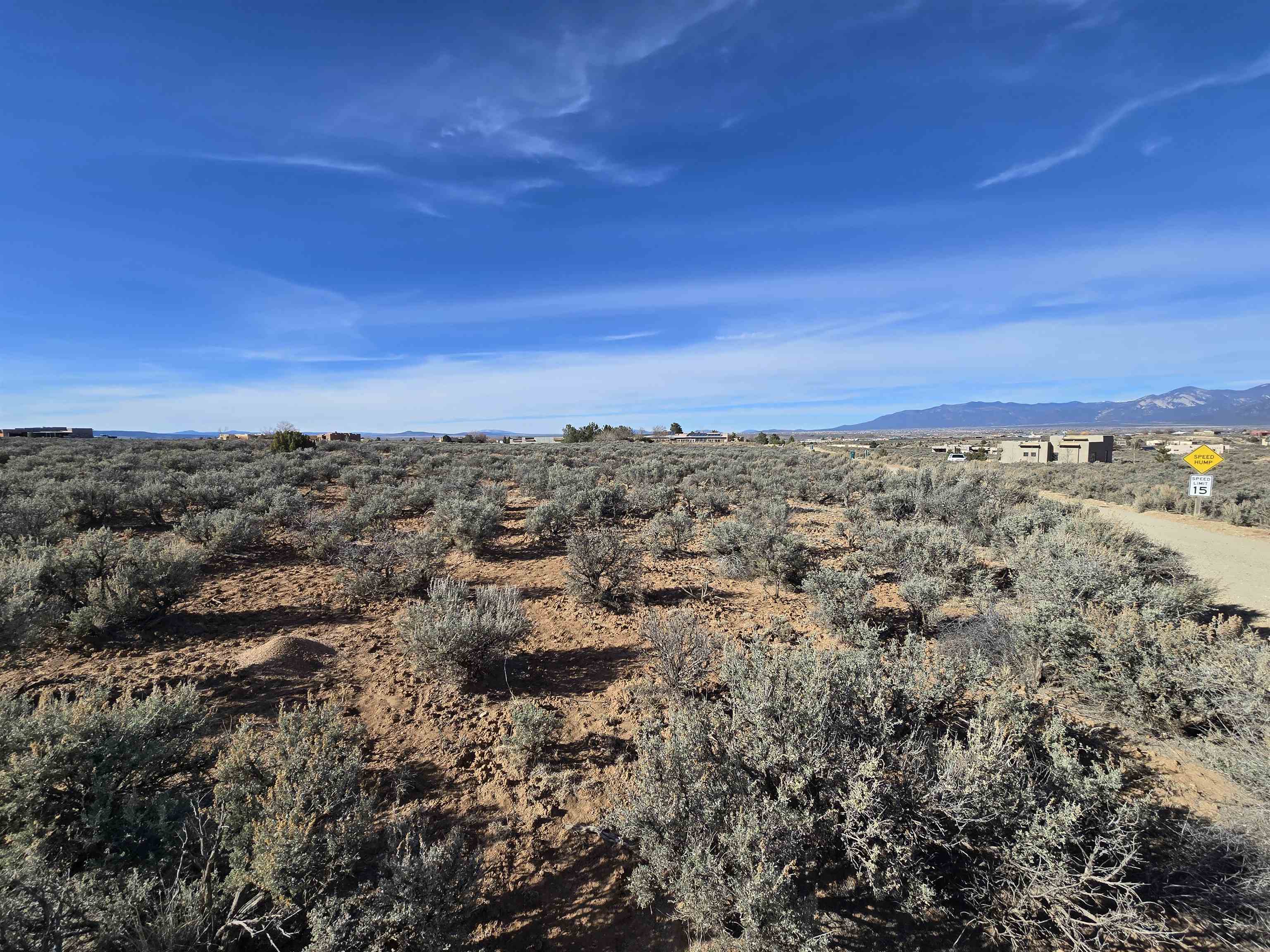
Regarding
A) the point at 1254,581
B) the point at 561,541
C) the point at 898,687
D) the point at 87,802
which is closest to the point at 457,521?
the point at 561,541

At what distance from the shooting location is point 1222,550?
10.8 m

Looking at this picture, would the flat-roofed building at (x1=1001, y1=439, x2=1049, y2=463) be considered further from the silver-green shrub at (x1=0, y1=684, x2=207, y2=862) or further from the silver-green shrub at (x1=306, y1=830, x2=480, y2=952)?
the silver-green shrub at (x1=0, y1=684, x2=207, y2=862)

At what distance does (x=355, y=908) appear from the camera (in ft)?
Answer: 7.73

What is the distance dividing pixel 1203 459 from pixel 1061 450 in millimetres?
27079

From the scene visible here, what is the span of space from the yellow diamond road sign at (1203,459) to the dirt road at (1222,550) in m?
1.79

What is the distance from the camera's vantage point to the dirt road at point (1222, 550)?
7.46 m

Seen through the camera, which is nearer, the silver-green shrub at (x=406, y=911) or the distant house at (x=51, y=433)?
the silver-green shrub at (x=406, y=911)

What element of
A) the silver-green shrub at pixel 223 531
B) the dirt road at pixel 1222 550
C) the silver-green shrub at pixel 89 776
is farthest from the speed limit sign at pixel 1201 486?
the silver-green shrub at pixel 223 531

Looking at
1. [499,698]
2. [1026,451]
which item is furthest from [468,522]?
[1026,451]

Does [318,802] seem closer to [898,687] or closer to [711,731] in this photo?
[711,731]

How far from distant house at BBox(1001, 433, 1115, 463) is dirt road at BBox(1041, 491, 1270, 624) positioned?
67.5ft

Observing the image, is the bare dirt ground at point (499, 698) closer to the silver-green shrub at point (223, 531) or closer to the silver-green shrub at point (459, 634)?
the silver-green shrub at point (459, 634)

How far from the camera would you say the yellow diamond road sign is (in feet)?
39.4

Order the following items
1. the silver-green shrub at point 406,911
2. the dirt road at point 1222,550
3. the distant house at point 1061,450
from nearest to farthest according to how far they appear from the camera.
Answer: the silver-green shrub at point 406,911 < the dirt road at point 1222,550 < the distant house at point 1061,450
